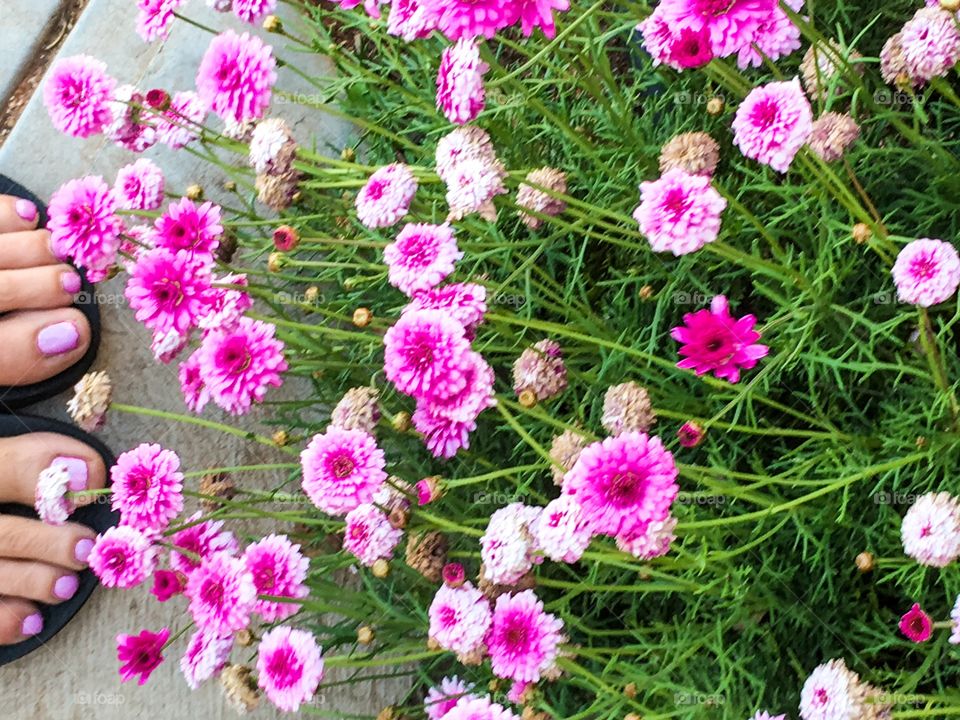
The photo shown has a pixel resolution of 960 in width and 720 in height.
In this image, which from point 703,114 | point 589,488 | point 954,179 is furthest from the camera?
point 703,114

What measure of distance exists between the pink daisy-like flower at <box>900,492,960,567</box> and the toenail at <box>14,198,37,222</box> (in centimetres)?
127

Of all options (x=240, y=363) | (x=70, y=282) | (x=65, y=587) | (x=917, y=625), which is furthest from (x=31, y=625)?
(x=917, y=625)

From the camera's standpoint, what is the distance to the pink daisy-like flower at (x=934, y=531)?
0.71 m

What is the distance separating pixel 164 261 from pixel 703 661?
63cm

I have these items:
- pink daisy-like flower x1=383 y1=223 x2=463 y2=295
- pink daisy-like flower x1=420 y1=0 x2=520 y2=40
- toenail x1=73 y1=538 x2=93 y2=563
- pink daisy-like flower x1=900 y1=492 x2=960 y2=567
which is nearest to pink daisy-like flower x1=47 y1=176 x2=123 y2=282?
pink daisy-like flower x1=383 y1=223 x2=463 y2=295

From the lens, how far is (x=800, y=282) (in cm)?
83

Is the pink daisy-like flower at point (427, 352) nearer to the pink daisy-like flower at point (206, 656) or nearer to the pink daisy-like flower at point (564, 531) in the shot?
the pink daisy-like flower at point (564, 531)

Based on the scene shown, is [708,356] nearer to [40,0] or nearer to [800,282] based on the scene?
[800,282]

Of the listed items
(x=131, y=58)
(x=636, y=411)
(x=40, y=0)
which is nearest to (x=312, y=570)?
(x=636, y=411)

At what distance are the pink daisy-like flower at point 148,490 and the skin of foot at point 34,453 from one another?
525mm

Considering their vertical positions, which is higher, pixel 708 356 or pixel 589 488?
pixel 708 356

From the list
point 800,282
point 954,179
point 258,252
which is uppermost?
point 258,252

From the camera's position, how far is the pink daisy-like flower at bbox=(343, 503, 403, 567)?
0.85 meters

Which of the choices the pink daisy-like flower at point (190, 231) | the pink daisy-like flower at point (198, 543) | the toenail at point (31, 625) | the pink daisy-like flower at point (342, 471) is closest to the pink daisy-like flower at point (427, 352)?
the pink daisy-like flower at point (342, 471)
